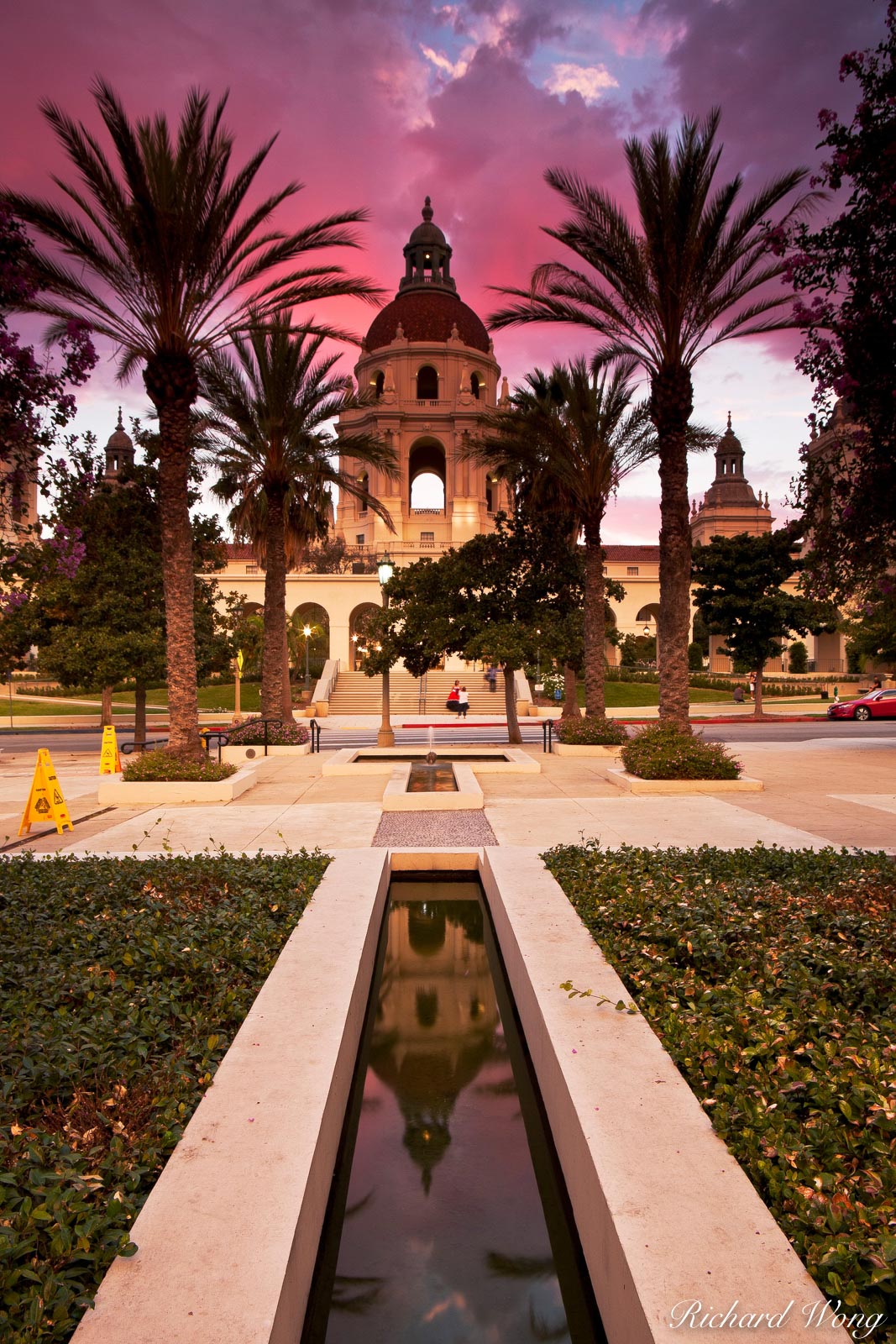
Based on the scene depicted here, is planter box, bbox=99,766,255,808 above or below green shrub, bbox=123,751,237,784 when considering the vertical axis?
below

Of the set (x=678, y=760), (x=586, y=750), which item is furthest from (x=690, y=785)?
(x=586, y=750)

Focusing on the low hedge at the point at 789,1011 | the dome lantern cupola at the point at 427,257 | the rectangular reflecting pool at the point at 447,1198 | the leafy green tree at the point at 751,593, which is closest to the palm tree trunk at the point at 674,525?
the low hedge at the point at 789,1011

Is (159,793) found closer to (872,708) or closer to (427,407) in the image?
(872,708)

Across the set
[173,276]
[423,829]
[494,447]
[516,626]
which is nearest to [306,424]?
[494,447]

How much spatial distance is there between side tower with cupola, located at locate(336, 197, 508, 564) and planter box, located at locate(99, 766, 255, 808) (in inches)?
1992

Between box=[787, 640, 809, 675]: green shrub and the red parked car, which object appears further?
box=[787, 640, 809, 675]: green shrub

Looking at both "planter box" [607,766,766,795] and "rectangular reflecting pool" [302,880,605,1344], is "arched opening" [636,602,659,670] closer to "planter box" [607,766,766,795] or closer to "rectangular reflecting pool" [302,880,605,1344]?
"planter box" [607,766,766,795]

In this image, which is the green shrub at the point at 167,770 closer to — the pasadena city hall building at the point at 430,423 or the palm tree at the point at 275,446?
the palm tree at the point at 275,446

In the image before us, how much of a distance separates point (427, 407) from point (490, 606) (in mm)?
47947

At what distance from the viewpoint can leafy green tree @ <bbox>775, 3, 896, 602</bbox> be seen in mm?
5922

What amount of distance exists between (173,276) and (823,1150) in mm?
13866

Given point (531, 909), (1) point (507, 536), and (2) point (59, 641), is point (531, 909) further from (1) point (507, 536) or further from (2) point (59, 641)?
(2) point (59, 641)

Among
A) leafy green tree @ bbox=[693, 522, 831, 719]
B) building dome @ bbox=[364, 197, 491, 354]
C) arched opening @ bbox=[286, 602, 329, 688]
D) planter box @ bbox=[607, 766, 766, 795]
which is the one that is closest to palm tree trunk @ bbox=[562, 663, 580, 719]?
planter box @ bbox=[607, 766, 766, 795]

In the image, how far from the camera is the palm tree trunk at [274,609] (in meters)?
22.3
